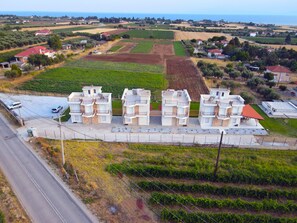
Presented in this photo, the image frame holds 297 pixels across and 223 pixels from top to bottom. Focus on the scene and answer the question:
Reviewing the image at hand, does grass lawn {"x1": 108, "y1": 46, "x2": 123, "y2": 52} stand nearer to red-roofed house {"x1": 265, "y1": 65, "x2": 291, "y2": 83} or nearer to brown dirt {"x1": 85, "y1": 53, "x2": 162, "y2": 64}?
brown dirt {"x1": 85, "y1": 53, "x2": 162, "y2": 64}

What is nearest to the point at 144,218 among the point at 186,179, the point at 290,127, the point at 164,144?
the point at 186,179

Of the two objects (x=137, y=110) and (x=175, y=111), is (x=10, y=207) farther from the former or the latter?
(x=175, y=111)

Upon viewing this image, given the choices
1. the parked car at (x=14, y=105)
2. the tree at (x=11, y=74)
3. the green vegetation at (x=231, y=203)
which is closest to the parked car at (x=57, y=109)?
the parked car at (x=14, y=105)

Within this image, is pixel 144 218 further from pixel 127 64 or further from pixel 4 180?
pixel 127 64

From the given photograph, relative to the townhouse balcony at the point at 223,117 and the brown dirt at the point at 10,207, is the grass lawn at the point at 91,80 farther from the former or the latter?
the brown dirt at the point at 10,207

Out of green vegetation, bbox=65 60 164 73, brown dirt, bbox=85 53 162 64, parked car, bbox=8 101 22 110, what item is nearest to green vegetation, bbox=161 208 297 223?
parked car, bbox=8 101 22 110

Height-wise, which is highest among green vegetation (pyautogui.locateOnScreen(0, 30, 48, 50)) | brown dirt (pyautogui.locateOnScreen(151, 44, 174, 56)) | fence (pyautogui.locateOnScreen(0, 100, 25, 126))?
green vegetation (pyautogui.locateOnScreen(0, 30, 48, 50))
